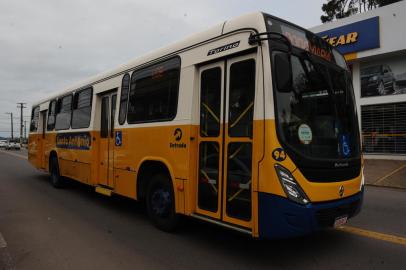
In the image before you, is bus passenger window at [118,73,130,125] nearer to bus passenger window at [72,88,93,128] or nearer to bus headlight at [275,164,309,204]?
bus passenger window at [72,88,93,128]

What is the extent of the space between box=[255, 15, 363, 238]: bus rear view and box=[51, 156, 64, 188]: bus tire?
27.2ft

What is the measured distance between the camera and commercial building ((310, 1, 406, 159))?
693 inches

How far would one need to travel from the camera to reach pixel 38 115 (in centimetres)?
1311

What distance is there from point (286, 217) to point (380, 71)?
1720cm

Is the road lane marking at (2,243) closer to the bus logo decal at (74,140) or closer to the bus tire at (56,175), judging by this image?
the bus logo decal at (74,140)

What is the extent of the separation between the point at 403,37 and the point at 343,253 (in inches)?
608

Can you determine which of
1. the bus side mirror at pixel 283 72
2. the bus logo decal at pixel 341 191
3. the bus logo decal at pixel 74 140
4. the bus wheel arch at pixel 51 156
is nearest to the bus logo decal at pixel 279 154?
the bus side mirror at pixel 283 72

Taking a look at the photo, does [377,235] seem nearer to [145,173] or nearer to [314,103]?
[314,103]

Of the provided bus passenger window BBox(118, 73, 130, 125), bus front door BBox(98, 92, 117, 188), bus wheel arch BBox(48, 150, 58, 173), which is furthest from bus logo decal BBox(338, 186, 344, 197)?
bus wheel arch BBox(48, 150, 58, 173)

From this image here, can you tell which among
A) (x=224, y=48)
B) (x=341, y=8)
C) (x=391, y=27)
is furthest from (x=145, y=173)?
(x=341, y=8)

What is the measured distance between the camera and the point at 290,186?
4113mm

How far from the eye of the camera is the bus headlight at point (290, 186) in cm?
409

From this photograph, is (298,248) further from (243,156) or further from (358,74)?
(358,74)

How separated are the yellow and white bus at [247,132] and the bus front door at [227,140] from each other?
14 mm
